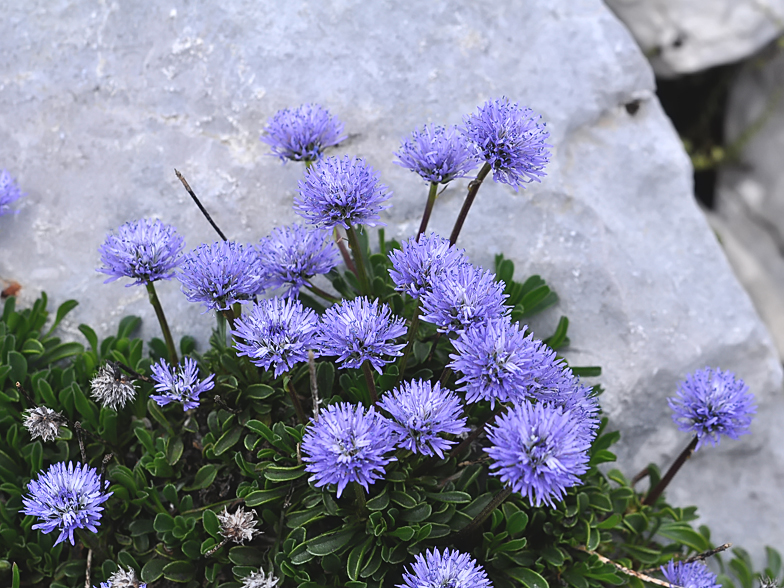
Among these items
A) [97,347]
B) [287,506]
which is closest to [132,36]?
[97,347]

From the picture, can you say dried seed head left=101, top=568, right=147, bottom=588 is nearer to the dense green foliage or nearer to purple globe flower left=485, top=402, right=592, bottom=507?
the dense green foliage

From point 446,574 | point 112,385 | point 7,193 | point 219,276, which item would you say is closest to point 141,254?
point 219,276

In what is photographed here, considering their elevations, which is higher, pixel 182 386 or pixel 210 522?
pixel 182 386

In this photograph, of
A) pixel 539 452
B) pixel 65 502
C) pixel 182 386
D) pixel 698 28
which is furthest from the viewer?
pixel 698 28

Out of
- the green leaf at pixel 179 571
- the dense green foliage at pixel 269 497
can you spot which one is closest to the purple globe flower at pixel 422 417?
the dense green foliage at pixel 269 497

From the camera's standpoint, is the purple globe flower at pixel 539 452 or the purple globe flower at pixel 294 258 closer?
the purple globe flower at pixel 539 452

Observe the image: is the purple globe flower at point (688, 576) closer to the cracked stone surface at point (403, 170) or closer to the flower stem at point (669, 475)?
the flower stem at point (669, 475)

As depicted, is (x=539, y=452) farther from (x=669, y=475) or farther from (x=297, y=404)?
(x=669, y=475)
